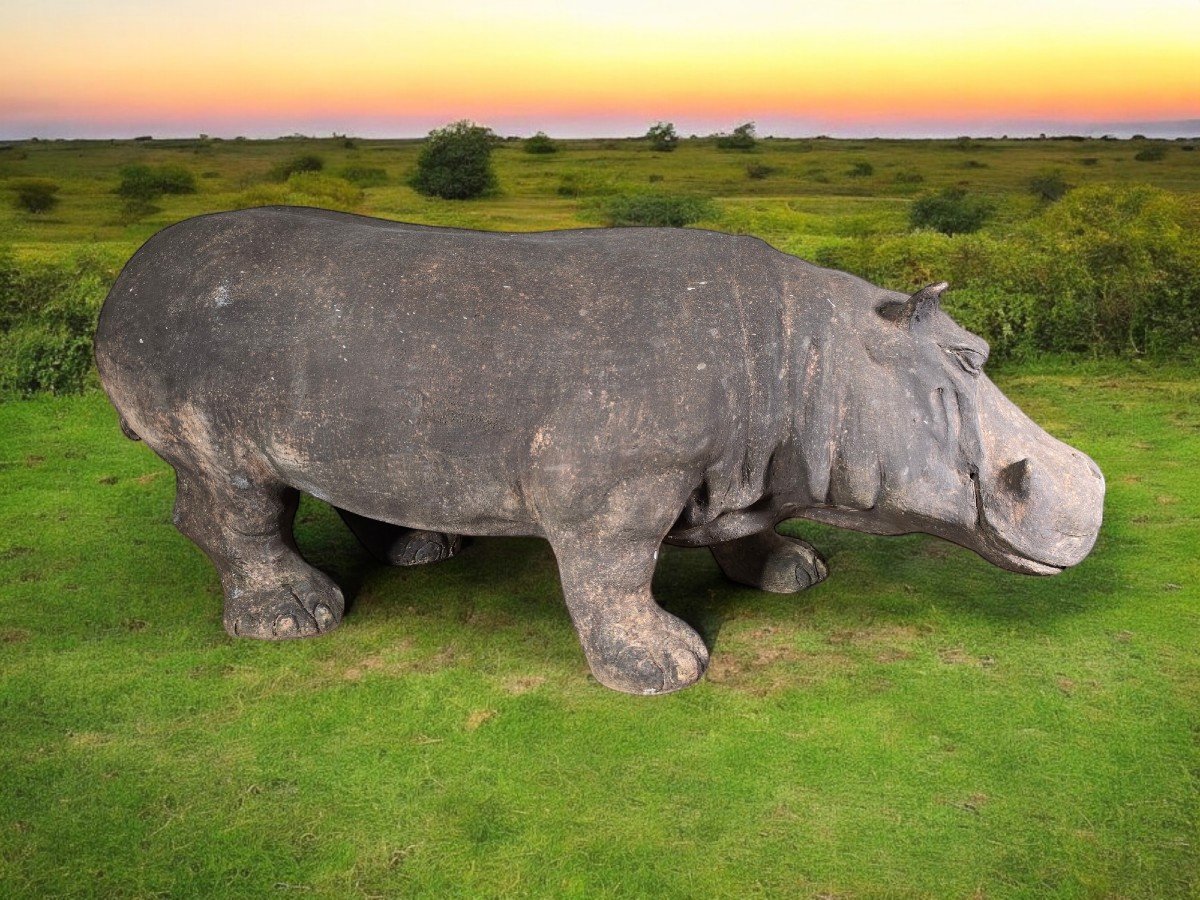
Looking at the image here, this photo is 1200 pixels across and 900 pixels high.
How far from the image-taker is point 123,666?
4.45m

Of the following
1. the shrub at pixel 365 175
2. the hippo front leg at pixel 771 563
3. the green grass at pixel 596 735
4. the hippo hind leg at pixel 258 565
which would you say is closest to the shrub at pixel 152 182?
the shrub at pixel 365 175

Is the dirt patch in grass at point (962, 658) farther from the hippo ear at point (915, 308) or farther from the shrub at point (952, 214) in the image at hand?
the shrub at point (952, 214)

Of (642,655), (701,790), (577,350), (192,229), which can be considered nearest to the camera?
(701,790)

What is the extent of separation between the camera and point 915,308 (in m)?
4.10

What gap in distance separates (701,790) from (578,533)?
0.96m

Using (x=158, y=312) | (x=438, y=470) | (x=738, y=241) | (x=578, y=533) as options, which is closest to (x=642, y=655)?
(x=578, y=533)

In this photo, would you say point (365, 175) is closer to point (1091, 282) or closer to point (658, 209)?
point (658, 209)

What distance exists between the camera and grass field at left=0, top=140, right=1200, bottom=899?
3.31 m

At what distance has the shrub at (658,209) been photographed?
10891mm

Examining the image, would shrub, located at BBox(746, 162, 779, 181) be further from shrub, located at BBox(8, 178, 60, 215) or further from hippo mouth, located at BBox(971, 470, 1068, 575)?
hippo mouth, located at BBox(971, 470, 1068, 575)

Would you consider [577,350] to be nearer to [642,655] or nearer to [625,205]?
[642,655]

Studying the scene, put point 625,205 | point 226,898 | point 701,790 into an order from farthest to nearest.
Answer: point 625,205 < point 701,790 < point 226,898

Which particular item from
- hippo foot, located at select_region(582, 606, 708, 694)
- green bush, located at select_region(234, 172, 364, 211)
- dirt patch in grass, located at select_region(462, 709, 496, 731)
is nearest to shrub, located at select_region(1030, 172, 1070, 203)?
green bush, located at select_region(234, 172, 364, 211)

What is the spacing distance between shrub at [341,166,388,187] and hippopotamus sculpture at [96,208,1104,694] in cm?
639
